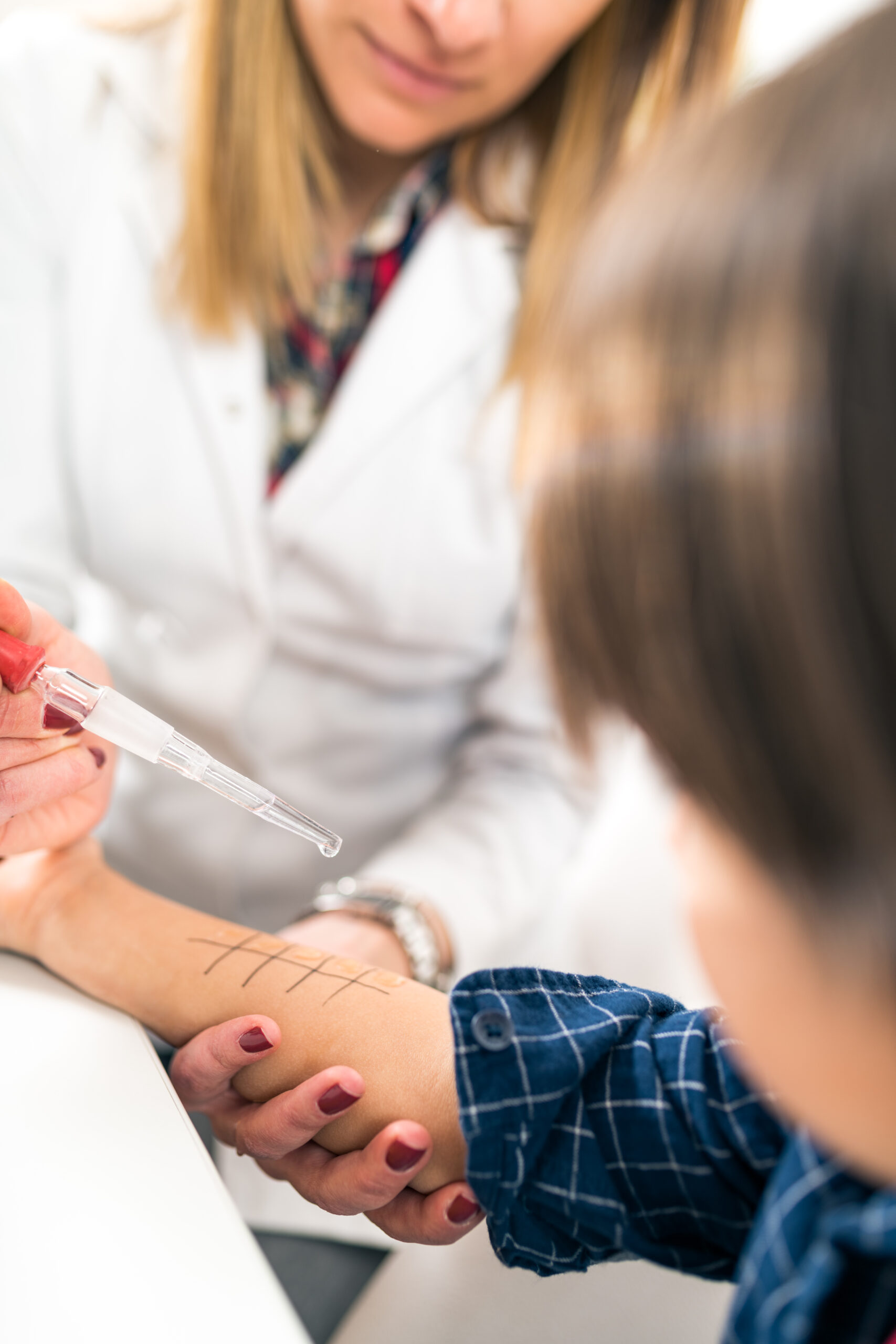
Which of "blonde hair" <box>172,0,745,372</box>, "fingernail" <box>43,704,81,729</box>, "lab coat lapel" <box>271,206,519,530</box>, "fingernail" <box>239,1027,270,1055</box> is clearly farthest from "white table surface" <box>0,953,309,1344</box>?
"blonde hair" <box>172,0,745,372</box>

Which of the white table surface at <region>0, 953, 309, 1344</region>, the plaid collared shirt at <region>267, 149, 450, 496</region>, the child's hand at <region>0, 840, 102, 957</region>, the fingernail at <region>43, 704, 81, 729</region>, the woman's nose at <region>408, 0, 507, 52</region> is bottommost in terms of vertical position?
the child's hand at <region>0, 840, 102, 957</region>

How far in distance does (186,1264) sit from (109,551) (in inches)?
24.5

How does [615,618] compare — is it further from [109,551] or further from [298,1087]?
[109,551]

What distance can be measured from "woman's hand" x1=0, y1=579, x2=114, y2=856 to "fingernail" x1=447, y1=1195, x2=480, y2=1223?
288 millimetres

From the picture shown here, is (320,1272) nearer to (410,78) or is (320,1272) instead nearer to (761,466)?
(761,466)

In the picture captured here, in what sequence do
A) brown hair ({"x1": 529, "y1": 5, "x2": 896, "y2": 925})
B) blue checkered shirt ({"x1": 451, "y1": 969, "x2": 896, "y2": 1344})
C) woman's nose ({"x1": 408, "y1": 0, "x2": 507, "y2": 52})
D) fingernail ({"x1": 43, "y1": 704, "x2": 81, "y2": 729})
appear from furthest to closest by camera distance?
woman's nose ({"x1": 408, "y1": 0, "x2": 507, "y2": 52}) < fingernail ({"x1": 43, "y1": 704, "x2": 81, "y2": 729}) < blue checkered shirt ({"x1": 451, "y1": 969, "x2": 896, "y2": 1344}) < brown hair ({"x1": 529, "y1": 5, "x2": 896, "y2": 925})

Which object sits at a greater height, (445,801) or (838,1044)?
(838,1044)

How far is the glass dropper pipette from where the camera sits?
49 cm

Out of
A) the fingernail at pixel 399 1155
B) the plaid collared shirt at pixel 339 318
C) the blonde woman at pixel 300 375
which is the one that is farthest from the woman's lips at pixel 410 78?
the fingernail at pixel 399 1155

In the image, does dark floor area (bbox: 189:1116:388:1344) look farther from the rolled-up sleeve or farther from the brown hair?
the brown hair

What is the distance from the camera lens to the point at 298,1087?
48cm

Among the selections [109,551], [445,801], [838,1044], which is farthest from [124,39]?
[838,1044]

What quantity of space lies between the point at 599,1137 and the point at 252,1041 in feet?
0.56

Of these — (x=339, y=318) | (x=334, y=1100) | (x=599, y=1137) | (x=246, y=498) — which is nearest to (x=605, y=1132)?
(x=599, y=1137)
